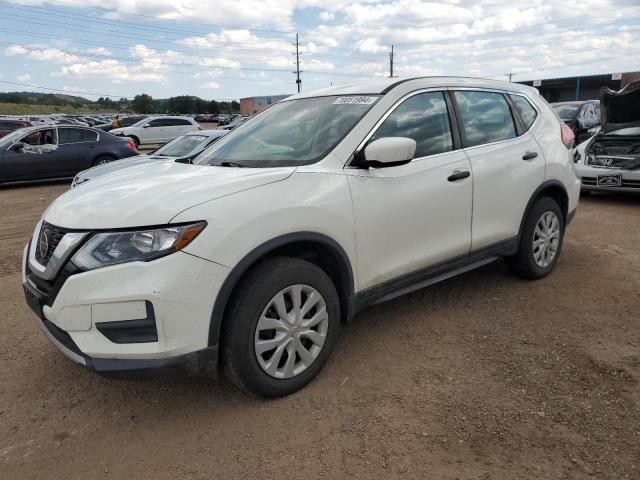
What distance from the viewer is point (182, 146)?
954cm

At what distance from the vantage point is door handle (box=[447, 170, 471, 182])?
3.59m

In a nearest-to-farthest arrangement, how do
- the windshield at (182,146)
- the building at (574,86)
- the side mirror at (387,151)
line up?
the side mirror at (387,151) → the windshield at (182,146) → the building at (574,86)

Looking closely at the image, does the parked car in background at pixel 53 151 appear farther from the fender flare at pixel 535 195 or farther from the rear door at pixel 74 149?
the fender flare at pixel 535 195

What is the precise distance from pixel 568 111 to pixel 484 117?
37.3ft

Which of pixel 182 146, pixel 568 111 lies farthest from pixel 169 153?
pixel 568 111

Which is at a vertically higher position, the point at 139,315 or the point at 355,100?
the point at 355,100

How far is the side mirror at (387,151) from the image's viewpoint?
9.83 ft

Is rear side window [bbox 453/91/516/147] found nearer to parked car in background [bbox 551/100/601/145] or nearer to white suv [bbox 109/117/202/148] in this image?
parked car in background [bbox 551/100/601/145]

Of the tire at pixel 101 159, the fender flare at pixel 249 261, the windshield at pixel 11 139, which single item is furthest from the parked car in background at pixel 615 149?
the windshield at pixel 11 139

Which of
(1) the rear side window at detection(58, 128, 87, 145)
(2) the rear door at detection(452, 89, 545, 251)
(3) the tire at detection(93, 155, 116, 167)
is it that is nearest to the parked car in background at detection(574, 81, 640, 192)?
(2) the rear door at detection(452, 89, 545, 251)

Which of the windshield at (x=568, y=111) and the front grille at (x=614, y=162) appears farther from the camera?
the windshield at (x=568, y=111)

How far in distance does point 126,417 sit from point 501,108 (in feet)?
11.8

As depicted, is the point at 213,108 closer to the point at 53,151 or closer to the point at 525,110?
the point at 53,151

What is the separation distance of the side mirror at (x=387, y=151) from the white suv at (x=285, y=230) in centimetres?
1
